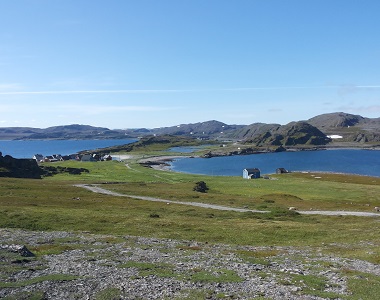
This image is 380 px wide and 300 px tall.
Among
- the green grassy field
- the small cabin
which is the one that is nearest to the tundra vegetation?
the green grassy field

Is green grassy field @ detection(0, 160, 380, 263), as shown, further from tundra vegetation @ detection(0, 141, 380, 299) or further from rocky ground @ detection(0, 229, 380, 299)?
rocky ground @ detection(0, 229, 380, 299)

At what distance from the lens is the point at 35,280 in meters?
26.1

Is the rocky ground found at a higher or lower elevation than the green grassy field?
higher

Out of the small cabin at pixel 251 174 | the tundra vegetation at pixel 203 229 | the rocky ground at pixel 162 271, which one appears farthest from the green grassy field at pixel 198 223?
the small cabin at pixel 251 174

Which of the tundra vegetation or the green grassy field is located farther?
the green grassy field

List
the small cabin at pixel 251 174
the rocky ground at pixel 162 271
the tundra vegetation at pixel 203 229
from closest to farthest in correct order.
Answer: the rocky ground at pixel 162 271, the tundra vegetation at pixel 203 229, the small cabin at pixel 251 174

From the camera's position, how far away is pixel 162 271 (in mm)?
29672

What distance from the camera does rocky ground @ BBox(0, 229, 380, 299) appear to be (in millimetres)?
24531

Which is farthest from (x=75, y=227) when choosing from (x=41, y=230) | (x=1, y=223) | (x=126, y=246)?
(x=126, y=246)

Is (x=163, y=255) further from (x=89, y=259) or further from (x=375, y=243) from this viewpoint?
(x=375, y=243)

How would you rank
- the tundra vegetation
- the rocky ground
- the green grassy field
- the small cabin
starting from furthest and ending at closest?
the small cabin < the green grassy field < the tundra vegetation < the rocky ground

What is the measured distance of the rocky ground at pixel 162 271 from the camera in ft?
80.5

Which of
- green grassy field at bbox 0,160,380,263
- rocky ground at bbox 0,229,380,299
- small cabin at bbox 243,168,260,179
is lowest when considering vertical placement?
small cabin at bbox 243,168,260,179

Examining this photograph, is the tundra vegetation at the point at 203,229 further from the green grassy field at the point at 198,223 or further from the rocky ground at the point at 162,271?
the rocky ground at the point at 162,271
